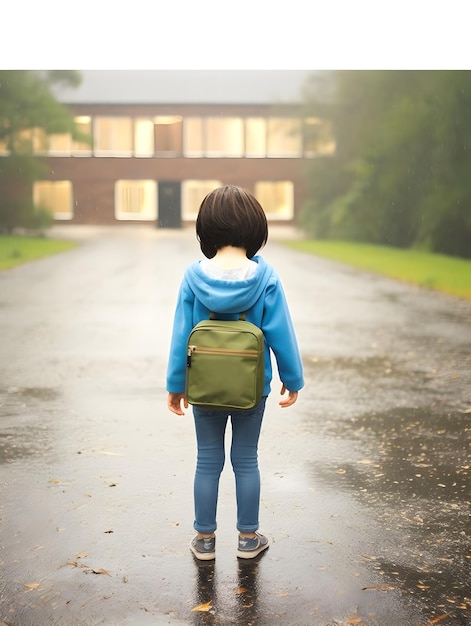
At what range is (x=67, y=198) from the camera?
50.2 ft

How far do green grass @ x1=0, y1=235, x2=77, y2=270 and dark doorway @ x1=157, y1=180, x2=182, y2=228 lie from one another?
1700 millimetres

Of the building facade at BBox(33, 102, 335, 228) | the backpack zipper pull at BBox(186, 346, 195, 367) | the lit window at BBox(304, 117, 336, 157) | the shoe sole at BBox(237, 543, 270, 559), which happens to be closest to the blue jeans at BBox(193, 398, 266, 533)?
the shoe sole at BBox(237, 543, 270, 559)

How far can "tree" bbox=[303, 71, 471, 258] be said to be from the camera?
56.5 feet

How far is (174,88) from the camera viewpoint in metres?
15.0

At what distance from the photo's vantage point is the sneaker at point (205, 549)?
3.95 m

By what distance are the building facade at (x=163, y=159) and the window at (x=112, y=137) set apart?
17mm

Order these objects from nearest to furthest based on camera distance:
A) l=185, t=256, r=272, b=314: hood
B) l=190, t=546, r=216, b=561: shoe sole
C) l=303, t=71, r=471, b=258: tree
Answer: l=185, t=256, r=272, b=314: hood < l=190, t=546, r=216, b=561: shoe sole < l=303, t=71, r=471, b=258: tree

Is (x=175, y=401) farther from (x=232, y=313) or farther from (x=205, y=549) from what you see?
(x=205, y=549)

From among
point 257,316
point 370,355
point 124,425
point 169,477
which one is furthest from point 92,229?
point 257,316

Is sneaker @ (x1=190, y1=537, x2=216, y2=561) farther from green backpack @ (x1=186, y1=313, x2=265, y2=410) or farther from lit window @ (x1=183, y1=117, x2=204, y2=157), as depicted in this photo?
lit window @ (x1=183, y1=117, x2=204, y2=157)

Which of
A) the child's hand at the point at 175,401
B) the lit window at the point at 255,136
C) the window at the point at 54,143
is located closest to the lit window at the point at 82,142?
the window at the point at 54,143

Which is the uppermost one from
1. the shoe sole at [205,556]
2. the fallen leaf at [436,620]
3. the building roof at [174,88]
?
the building roof at [174,88]

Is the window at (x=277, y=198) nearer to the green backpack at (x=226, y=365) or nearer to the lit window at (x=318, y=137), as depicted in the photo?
the lit window at (x=318, y=137)
